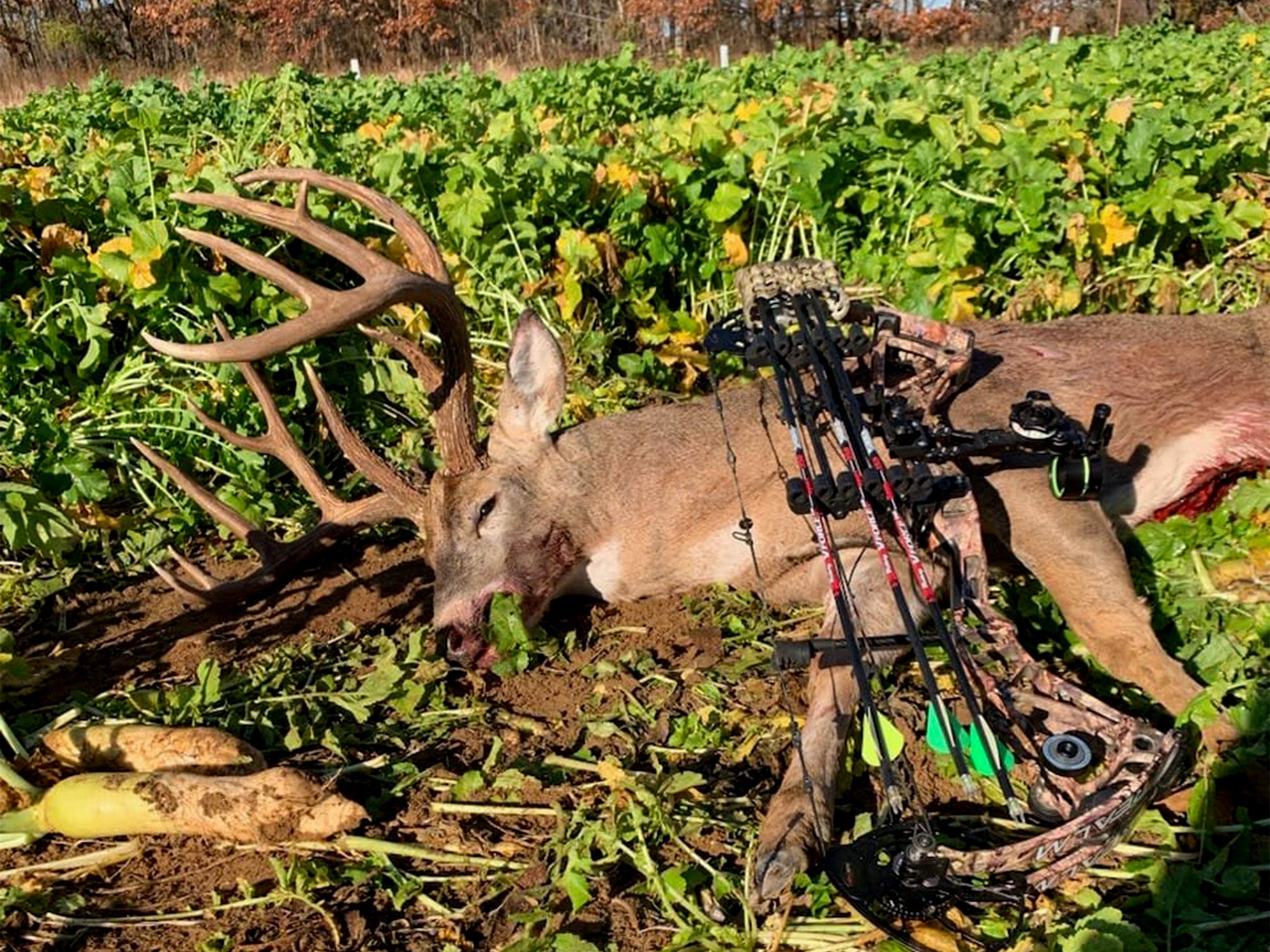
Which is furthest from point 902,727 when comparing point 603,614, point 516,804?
point 603,614

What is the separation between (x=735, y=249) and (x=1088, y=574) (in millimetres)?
2947

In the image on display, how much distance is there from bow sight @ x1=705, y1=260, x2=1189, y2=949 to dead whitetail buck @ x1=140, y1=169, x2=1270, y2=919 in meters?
0.21

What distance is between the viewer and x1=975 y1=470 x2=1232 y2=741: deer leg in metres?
3.31

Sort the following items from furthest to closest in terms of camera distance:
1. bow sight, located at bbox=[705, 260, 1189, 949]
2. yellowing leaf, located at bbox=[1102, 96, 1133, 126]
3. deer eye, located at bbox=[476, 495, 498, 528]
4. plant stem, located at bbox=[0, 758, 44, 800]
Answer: yellowing leaf, located at bbox=[1102, 96, 1133, 126]
deer eye, located at bbox=[476, 495, 498, 528]
plant stem, located at bbox=[0, 758, 44, 800]
bow sight, located at bbox=[705, 260, 1189, 949]

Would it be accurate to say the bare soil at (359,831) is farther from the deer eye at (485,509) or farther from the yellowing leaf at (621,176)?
the yellowing leaf at (621,176)

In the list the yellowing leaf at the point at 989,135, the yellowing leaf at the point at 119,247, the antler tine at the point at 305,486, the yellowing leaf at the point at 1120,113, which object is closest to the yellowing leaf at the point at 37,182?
the yellowing leaf at the point at 119,247

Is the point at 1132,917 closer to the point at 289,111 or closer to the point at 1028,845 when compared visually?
the point at 1028,845

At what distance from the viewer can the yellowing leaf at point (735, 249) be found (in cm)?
599

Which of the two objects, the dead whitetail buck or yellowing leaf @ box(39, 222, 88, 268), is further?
yellowing leaf @ box(39, 222, 88, 268)

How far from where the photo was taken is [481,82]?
13.1 m

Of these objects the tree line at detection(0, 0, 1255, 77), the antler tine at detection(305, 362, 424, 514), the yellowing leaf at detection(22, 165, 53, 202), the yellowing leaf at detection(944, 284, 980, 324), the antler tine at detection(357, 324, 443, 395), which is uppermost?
the tree line at detection(0, 0, 1255, 77)

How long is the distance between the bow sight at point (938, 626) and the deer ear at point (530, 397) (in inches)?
31.0

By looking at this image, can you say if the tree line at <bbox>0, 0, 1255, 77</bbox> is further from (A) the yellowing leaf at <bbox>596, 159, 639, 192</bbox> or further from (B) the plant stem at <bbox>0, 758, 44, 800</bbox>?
(B) the plant stem at <bbox>0, 758, 44, 800</bbox>

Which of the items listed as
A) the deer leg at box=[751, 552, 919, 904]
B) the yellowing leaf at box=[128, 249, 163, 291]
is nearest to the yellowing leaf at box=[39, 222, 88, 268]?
the yellowing leaf at box=[128, 249, 163, 291]
